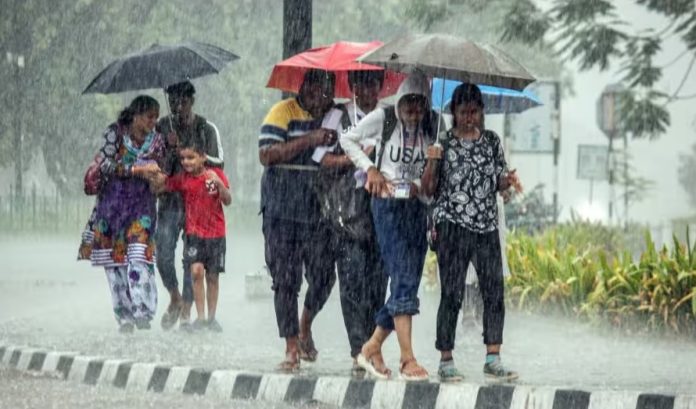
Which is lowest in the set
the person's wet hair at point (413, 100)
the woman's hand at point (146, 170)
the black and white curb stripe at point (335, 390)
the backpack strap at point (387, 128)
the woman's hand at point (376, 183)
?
the black and white curb stripe at point (335, 390)

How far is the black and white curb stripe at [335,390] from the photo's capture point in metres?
8.55

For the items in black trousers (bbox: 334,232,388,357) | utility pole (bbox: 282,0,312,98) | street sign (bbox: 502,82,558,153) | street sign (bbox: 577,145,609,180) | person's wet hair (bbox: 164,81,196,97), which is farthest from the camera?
street sign (bbox: 577,145,609,180)

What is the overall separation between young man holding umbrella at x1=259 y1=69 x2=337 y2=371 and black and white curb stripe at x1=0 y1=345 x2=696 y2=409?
1.52 ft

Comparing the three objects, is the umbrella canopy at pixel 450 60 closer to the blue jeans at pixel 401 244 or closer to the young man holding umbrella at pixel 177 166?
the blue jeans at pixel 401 244

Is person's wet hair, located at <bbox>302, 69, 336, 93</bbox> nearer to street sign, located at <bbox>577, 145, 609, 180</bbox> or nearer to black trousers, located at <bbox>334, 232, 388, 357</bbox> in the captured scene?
black trousers, located at <bbox>334, 232, 388, 357</bbox>

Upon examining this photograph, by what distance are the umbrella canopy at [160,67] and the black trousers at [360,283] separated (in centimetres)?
252

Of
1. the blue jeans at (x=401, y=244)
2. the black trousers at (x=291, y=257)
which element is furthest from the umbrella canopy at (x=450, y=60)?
the black trousers at (x=291, y=257)

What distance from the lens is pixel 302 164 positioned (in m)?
10.2

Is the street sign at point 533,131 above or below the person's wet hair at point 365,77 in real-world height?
below

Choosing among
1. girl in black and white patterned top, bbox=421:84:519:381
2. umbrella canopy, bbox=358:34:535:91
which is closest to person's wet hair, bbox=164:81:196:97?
umbrella canopy, bbox=358:34:535:91

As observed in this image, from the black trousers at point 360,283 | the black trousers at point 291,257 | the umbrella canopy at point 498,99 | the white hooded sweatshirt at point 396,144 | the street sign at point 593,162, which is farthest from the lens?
the street sign at point 593,162

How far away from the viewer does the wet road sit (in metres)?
10.7

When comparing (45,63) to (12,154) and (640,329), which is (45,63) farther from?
(640,329)

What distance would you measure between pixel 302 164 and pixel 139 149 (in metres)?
2.75
